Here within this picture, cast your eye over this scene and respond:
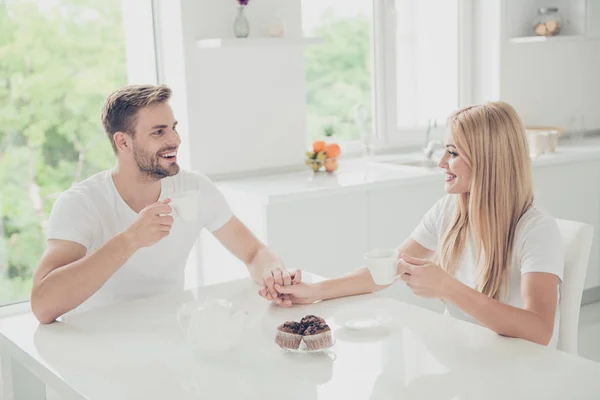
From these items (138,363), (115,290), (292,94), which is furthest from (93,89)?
(138,363)

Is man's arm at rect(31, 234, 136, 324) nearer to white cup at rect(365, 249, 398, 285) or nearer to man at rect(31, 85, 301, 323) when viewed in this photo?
man at rect(31, 85, 301, 323)

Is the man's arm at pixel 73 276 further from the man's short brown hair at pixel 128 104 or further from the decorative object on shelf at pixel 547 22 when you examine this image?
the decorative object on shelf at pixel 547 22

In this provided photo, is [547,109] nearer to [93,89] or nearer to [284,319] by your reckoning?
[93,89]

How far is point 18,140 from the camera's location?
3408mm

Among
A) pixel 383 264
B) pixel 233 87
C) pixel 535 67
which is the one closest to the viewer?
pixel 383 264

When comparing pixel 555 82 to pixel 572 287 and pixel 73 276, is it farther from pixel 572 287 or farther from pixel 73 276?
pixel 73 276

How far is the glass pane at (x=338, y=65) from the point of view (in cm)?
411

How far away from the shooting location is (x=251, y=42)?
351 centimetres

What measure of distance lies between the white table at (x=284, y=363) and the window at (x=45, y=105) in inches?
59.9

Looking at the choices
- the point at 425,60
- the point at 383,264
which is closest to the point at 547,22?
the point at 425,60

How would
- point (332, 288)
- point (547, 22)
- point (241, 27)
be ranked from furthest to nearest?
1. point (547, 22)
2. point (241, 27)
3. point (332, 288)

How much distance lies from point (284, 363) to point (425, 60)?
10.3ft

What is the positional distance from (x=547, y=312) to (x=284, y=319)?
590mm

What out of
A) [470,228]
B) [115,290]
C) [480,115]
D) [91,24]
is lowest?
[115,290]
